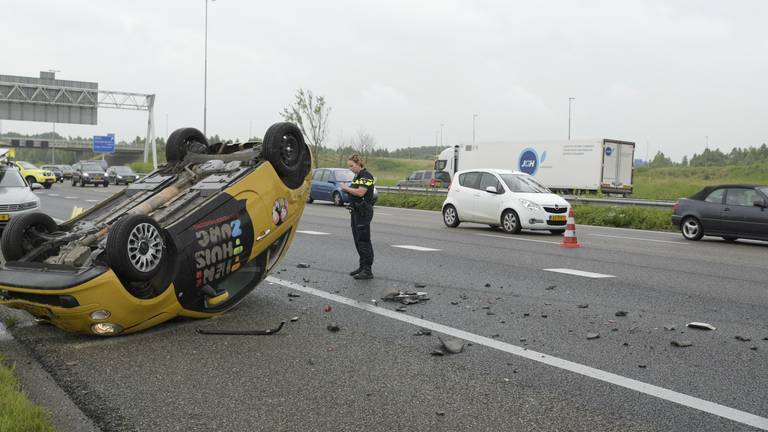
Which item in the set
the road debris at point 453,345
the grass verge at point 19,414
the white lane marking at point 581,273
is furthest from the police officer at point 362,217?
the grass verge at point 19,414

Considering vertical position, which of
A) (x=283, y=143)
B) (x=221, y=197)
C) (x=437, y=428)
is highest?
(x=283, y=143)

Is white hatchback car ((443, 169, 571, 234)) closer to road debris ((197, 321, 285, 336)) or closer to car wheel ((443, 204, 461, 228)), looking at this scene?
car wheel ((443, 204, 461, 228))

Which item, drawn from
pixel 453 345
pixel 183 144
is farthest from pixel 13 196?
pixel 453 345

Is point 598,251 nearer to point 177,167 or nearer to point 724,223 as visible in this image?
point 724,223

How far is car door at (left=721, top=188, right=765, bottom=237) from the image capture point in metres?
14.7

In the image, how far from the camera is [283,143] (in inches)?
272

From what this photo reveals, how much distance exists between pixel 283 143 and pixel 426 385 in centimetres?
316

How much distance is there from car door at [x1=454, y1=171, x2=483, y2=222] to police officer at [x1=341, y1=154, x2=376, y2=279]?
859cm

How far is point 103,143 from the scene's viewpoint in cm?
8362

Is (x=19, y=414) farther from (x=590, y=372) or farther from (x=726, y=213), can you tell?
(x=726, y=213)

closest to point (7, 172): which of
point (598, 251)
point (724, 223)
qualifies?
point (598, 251)

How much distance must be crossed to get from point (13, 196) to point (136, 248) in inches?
400

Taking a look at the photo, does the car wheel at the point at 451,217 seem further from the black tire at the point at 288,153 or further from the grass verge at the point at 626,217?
the black tire at the point at 288,153

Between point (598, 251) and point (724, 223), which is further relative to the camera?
point (724, 223)
